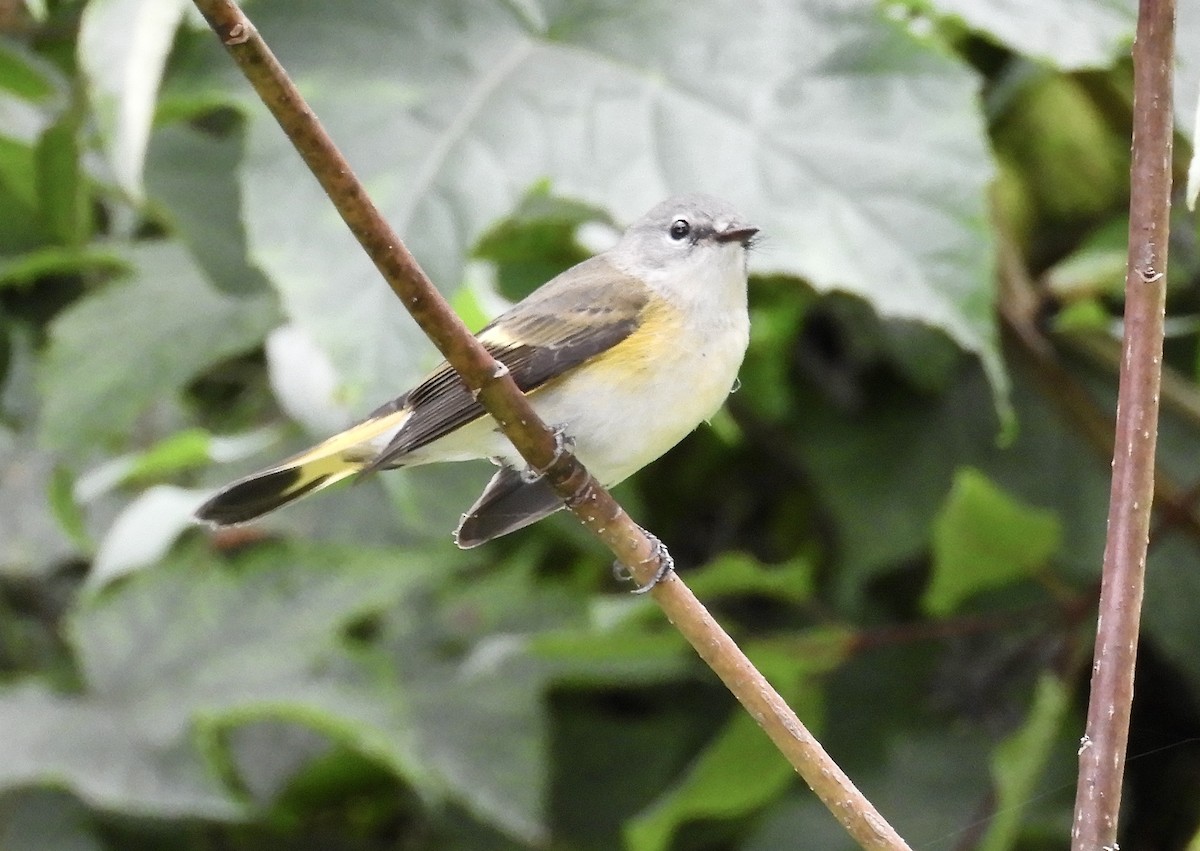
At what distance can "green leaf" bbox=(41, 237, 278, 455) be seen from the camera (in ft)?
7.29

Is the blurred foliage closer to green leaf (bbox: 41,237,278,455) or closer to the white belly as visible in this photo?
green leaf (bbox: 41,237,278,455)

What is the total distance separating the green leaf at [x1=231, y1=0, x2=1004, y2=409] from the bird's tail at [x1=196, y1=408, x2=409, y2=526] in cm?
10

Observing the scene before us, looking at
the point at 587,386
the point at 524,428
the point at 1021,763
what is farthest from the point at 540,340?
the point at 1021,763

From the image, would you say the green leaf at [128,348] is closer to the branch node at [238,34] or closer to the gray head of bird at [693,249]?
the gray head of bird at [693,249]

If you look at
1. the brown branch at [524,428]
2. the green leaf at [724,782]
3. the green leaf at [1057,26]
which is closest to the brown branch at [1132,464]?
the brown branch at [524,428]

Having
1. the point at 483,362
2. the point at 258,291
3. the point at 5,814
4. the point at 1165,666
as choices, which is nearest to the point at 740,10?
the point at 258,291

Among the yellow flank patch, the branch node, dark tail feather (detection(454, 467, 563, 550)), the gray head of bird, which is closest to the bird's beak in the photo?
the gray head of bird

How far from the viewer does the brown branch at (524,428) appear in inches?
32.2

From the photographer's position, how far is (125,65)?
162 centimetres

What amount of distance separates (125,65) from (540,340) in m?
0.58

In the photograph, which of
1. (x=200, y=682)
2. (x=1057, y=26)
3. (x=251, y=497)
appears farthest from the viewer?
(x=200, y=682)

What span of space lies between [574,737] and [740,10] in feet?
4.81

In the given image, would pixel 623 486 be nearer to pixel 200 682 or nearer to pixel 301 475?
pixel 200 682

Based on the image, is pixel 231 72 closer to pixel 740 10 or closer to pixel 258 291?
pixel 258 291
